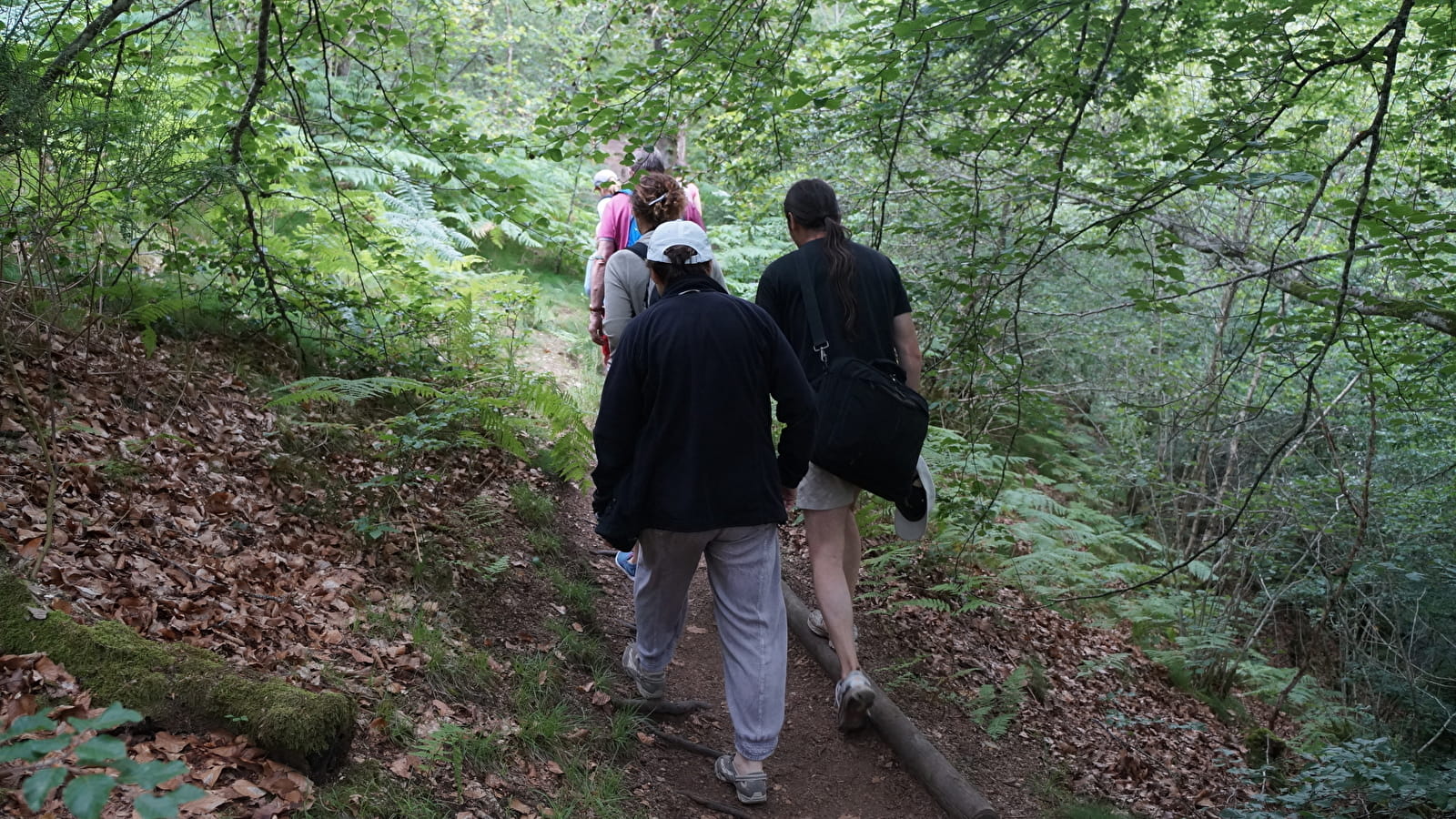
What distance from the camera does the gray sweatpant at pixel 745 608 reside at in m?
3.94

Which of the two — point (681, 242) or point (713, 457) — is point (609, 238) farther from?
point (713, 457)

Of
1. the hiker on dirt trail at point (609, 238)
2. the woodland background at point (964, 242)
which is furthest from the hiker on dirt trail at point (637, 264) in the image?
the hiker on dirt trail at point (609, 238)

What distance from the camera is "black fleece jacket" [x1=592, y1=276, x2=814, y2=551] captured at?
3.71 meters

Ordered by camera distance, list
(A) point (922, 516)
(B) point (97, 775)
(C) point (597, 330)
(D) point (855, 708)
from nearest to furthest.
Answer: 1. (B) point (97, 775)
2. (D) point (855, 708)
3. (A) point (922, 516)
4. (C) point (597, 330)

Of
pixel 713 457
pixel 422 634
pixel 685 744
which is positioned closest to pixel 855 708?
pixel 685 744

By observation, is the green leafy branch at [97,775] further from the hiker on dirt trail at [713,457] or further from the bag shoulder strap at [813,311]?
the bag shoulder strap at [813,311]

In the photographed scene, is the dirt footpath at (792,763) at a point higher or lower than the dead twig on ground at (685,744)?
lower

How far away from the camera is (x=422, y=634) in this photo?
13.5 ft

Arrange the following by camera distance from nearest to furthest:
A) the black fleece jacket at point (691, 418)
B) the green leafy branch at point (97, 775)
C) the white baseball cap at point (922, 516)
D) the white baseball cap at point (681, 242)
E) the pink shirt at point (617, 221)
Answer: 1. the green leafy branch at point (97, 775)
2. the black fleece jacket at point (691, 418)
3. the white baseball cap at point (681, 242)
4. the white baseball cap at point (922, 516)
5. the pink shirt at point (617, 221)

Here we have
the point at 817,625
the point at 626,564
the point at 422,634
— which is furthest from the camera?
the point at 626,564

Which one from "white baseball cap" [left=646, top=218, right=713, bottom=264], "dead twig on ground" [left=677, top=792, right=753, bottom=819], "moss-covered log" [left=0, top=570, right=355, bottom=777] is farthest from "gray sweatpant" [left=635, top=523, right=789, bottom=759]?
"moss-covered log" [left=0, top=570, right=355, bottom=777]

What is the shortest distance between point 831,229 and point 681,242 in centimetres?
107

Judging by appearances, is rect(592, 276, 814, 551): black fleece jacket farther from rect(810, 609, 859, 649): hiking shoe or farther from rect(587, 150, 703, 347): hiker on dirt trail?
rect(587, 150, 703, 347): hiker on dirt trail

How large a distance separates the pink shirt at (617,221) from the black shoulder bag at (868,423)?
244 centimetres
